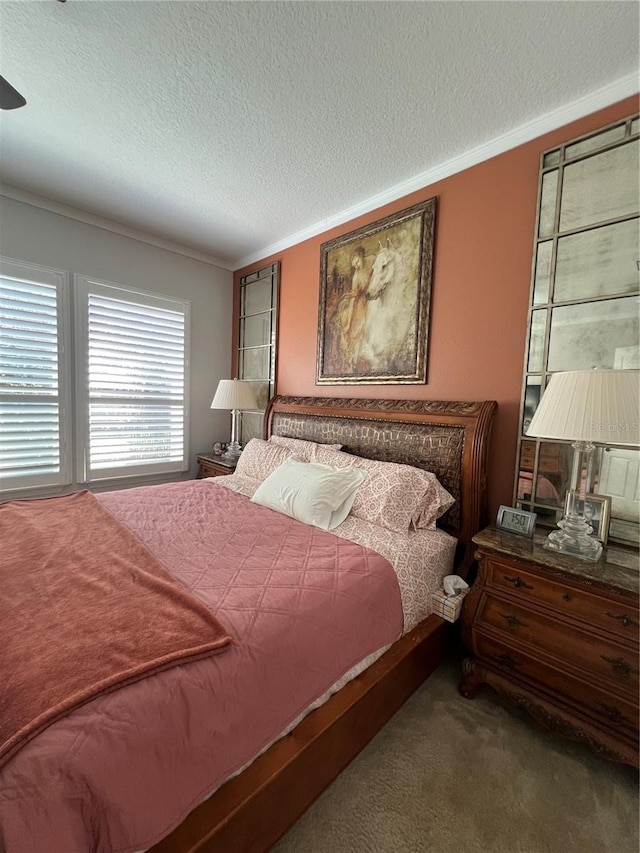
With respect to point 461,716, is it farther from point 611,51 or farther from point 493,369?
point 611,51

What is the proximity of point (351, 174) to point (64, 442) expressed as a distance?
121 inches

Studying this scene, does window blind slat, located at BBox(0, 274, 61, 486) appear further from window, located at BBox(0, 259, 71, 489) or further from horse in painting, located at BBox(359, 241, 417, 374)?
horse in painting, located at BBox(359, 241, 417, 374)

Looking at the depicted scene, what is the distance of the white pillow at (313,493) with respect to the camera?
6.32ft

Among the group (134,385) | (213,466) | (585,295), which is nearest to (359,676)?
(585,295)

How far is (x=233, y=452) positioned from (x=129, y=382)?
1176 millimetres

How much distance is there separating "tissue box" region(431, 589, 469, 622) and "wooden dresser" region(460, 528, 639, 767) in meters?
0.05

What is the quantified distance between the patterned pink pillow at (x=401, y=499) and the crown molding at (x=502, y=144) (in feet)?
A: 6.12

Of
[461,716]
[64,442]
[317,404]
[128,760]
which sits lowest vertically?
[461,716]

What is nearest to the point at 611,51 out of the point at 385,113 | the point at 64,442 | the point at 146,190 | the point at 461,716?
the point at 385,113

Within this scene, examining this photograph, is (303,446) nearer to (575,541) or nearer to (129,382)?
(575,541)

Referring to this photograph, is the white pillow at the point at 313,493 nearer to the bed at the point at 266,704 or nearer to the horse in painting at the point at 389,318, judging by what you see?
the bed at the point at 266,704

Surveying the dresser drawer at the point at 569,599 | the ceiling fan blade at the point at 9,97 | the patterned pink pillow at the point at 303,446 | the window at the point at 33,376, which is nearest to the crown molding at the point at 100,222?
the window at the point at 33,376

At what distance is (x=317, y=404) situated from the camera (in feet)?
9.35

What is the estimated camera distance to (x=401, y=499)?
189 centimetres
